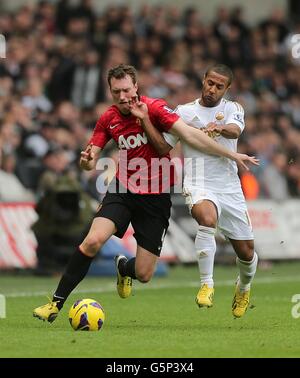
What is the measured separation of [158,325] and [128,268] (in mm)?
761

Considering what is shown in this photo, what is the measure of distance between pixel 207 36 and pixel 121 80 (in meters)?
15.1

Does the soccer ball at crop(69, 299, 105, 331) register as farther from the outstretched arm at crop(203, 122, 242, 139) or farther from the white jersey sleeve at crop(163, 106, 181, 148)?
the outstretched arm at crop(203, 122, 242, 139)

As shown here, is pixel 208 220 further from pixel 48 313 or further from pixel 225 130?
pixel 48 313

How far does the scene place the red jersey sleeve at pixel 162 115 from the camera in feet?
36.2

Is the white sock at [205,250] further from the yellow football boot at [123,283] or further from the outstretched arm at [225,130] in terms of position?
the yellow football boot at [123,283]

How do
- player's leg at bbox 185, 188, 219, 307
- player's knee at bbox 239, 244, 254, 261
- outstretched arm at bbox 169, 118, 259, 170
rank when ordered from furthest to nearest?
1. player's knee at bbox 239, 244, 254, 261
2. player's leg at bbox 185, 188, 219, 307
3. outstretched arm at bbox 169, 118, 259, 170

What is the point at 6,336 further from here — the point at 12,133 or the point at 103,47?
the point at 103,47

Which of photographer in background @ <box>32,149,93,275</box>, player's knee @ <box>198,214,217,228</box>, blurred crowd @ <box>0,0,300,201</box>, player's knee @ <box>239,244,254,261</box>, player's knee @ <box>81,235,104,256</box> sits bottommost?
player's knee @ <box>81,235,104,256</box>

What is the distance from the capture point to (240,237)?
37.9 feet

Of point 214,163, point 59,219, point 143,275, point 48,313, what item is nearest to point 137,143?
point 214,163

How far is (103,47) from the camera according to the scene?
23.0 m

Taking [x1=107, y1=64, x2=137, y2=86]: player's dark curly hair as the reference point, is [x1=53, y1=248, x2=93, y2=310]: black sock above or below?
below

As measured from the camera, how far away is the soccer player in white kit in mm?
11422

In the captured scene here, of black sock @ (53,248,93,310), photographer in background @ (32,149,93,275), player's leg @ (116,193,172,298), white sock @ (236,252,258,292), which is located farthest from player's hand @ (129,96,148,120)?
photographer in background @ (32,149,93,275)
